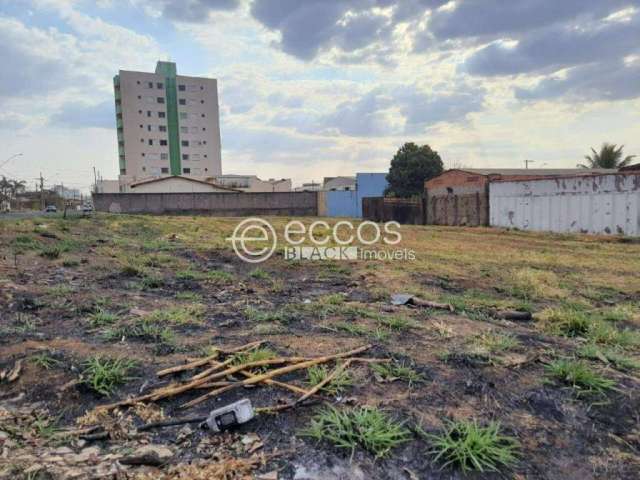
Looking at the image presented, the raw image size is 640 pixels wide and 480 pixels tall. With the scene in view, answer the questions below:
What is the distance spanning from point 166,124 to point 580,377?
48239 millimetres

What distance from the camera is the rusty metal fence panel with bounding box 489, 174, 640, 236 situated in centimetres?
1165

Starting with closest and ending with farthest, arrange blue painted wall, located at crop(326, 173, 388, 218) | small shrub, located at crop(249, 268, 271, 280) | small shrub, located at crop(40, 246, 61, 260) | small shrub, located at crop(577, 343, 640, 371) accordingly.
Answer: small shrub, located at crop(577, 343, 640, 371), small shrub, located at crop(249, 268, 271, 280), small shrub, located at crop(40, 246, 61, 260), blue painted wall, located at crop(326, 173, 388, 218)

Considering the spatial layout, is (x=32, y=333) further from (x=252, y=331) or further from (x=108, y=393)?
(x=252, y=331)

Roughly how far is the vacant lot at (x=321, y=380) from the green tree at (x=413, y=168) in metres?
21.9

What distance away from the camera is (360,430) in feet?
5.92

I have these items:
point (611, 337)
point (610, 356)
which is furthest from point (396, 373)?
point (611, 337)

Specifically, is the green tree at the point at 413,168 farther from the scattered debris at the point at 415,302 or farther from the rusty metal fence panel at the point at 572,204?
the scattered debris at the point at 415,302

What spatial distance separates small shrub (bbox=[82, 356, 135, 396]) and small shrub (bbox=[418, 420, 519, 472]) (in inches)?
66.2

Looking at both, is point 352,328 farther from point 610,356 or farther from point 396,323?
point 610,356

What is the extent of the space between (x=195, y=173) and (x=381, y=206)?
31.1m

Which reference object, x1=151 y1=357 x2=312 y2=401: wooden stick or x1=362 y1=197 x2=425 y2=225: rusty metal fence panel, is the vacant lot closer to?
x1=151 y1=357 x2=312 y2=401: wooden stick

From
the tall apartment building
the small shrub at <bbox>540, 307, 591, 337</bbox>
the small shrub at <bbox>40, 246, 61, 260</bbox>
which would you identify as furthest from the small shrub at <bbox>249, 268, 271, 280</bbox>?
the tall apartment building

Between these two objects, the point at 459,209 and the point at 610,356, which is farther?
the point at 459,209

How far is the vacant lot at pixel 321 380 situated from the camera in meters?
1.71
